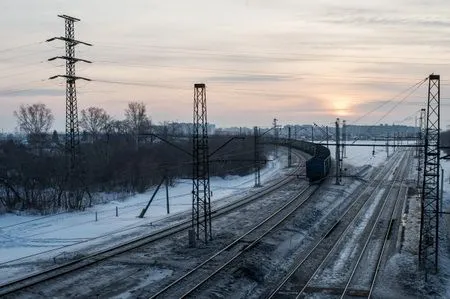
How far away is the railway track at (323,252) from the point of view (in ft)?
73.1

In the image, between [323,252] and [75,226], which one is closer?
[323,252]

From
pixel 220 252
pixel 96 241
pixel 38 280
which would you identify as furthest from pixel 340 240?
pixel 38 280

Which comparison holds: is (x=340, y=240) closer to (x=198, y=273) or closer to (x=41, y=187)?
(x=198, y=273)

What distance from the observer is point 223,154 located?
80938mm

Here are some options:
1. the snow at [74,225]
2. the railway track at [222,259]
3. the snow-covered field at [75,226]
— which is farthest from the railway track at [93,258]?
the railway track at [222,259]

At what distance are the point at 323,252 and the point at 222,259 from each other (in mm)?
6076

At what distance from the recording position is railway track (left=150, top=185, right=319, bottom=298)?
21.2 m

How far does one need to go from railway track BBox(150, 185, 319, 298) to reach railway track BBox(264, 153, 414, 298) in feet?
9.06

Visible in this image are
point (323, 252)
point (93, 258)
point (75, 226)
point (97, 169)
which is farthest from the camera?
point (97, 169)

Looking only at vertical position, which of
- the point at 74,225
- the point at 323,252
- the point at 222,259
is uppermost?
the point at 222,259

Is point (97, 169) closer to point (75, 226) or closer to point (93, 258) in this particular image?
point (75, 226)

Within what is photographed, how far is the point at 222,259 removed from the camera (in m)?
26.3

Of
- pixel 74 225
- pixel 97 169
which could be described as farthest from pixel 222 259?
pixel 97 169

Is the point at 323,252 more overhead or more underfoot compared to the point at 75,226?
more underfoot
